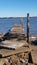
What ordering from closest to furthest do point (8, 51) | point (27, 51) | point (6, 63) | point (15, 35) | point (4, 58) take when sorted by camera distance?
1. point (6, 63)
2. point (4, 58)
3. point (8, 51)
4. point (27, 51)
5. point (15, 35)

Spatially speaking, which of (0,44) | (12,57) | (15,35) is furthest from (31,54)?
(15,35)

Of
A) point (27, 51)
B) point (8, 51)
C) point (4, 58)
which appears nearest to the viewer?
point (4, 58)

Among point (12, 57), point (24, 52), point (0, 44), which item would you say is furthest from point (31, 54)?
point (0, 44)

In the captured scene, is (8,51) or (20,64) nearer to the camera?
(20,64)

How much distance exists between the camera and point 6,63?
33.9 ft

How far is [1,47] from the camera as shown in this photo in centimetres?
1309

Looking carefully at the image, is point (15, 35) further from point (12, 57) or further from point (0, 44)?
point (12, 57)

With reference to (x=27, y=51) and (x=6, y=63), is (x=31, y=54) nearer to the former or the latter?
(x=27, y=51)

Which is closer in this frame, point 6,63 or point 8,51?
point 6,63

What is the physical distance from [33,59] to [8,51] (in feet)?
4.98

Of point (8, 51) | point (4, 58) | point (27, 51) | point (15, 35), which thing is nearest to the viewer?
point (4, 58)

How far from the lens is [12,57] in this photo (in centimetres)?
1138

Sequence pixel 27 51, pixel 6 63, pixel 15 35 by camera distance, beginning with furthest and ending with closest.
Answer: pixel 15 35 → pixel 27 51 → pixel 6 63

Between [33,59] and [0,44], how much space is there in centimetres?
295
